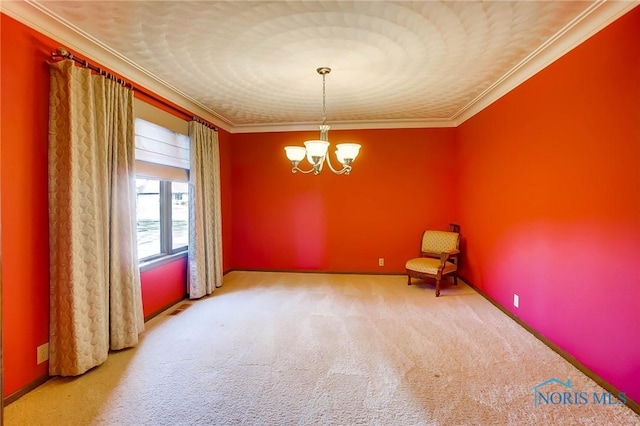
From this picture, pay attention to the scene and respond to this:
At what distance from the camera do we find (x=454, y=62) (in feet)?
9.67

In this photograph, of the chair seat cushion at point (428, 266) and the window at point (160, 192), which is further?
the chair seat cushion at point (428, 266)

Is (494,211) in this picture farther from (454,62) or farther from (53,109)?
(53,109)

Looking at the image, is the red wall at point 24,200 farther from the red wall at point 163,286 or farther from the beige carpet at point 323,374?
the red wall at point 163,286

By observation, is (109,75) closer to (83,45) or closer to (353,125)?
Answer: (83,45)

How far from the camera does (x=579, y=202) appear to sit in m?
2.48

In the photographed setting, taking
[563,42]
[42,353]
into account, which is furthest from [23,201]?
[563,42]

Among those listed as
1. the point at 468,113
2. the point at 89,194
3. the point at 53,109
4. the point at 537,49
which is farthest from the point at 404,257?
the point at 53,109

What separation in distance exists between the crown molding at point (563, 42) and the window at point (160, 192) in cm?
374

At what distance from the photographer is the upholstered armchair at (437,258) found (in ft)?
14.3

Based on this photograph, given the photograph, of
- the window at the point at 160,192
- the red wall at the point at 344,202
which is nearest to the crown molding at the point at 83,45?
the window at the point at 160,192

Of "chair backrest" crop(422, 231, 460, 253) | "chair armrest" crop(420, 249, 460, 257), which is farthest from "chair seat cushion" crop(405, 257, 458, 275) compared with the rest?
"chair backrest" crop(422, 231, 460, 253)

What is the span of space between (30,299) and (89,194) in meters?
0.82

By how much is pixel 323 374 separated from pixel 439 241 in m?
3.09

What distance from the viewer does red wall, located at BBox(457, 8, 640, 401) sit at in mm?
2059
